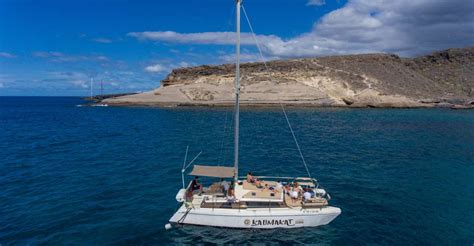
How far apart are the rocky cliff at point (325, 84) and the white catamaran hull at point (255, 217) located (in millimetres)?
77192

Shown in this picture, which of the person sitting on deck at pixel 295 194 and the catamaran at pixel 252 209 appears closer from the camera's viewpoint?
the catamaran at pixel 252 209

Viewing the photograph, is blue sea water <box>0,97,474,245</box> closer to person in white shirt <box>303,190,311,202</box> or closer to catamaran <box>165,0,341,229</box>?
catamaran <box>165,0,341,229</box>

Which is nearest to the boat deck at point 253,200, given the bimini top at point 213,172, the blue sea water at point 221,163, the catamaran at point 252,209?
the catamaran at point 252,209

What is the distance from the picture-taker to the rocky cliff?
98.8 metres

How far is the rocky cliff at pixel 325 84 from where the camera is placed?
324 ft

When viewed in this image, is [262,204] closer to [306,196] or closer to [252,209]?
[252,209]

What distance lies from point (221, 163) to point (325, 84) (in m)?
81.7

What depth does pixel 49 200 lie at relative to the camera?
73.7ft

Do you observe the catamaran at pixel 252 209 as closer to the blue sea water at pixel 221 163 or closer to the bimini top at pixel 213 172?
the blue sea water at pixel 221 163

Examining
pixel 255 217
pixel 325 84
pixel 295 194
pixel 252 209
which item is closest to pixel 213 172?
pixel 252 209

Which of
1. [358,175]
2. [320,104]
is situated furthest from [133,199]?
[320,104]

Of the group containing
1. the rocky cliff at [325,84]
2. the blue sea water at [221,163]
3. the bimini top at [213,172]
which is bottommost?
the blue sea water at [221,163]

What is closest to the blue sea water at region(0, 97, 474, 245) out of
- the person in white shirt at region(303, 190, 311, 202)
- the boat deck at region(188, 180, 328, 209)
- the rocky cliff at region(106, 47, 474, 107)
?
the boat deck at region(188, 180, 328, 209)

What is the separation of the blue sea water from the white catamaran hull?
1.46 feet
